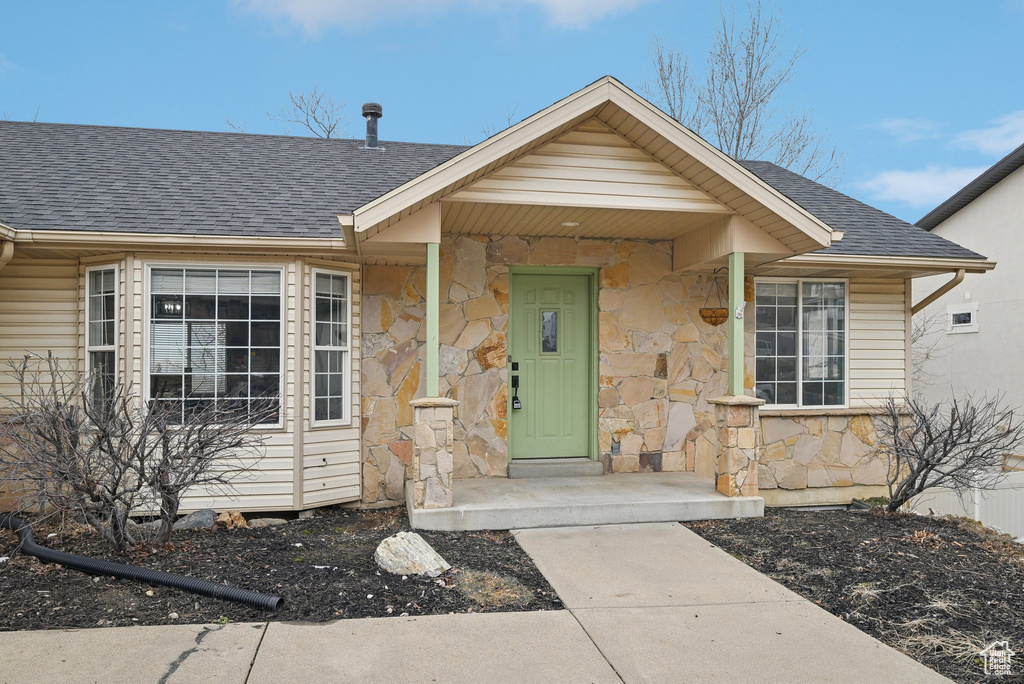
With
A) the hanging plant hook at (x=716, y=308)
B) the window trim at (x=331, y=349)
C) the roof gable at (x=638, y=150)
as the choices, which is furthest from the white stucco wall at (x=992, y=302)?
the window trim at (x=331, y=349)

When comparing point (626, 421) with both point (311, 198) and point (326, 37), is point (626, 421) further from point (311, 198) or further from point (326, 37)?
point (326, 37)

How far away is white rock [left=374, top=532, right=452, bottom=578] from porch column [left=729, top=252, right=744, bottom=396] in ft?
10.2

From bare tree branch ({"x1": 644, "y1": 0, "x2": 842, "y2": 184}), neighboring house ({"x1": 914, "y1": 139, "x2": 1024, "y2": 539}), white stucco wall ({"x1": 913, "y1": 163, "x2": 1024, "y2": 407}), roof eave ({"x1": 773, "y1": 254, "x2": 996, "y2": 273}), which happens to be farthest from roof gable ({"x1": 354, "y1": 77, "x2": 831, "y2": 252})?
bare tree branch ({"x1": 644, "y1": 0, "x2": 842, "y2": 184})

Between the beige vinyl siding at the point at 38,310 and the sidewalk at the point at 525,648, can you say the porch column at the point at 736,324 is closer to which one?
the sidewalk at the point at 525,648

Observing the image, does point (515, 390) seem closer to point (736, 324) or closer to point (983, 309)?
point (736, 324)

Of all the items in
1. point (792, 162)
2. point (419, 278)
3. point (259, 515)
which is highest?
point (792, 162)

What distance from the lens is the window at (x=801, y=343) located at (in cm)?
779

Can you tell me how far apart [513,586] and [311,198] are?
15.2ft

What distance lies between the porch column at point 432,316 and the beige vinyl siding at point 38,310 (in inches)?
136

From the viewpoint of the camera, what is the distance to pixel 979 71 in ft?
60.8

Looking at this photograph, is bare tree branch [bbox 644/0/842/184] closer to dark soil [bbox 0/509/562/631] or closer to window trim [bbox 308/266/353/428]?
window trim [bbox 308/266/353/428]

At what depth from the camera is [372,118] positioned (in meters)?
9.59

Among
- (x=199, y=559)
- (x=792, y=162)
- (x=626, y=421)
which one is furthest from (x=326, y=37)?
(x=199, y=559)

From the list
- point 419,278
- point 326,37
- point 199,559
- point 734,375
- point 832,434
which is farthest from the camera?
point 326,37
